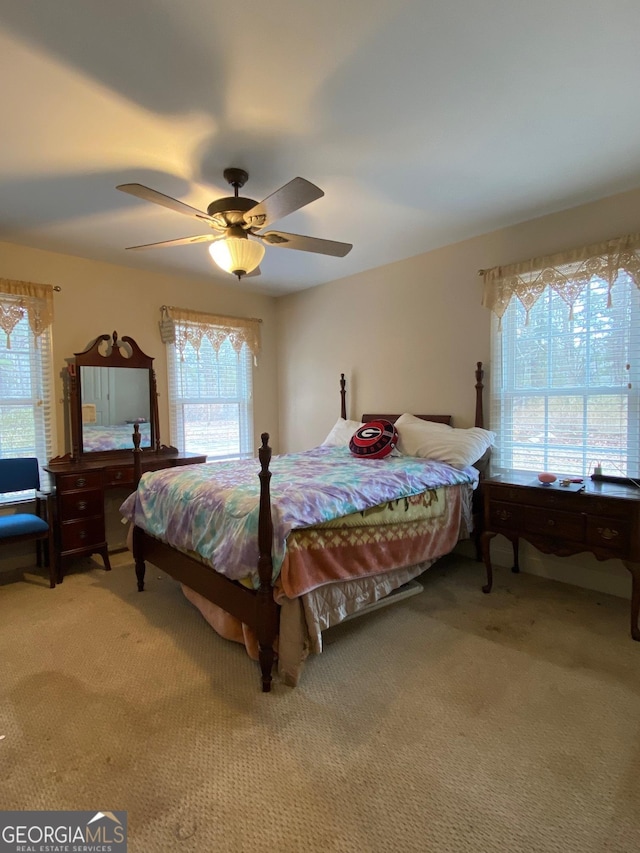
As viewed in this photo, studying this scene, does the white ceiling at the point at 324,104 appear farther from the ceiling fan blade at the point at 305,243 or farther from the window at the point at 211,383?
the window at the point at 211,383

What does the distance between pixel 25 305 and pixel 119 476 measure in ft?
5.09

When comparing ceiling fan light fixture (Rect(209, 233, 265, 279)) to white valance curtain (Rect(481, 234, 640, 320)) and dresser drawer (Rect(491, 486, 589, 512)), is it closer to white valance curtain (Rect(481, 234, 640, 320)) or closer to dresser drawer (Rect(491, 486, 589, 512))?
white valance curtain (Rect(481, 234, 640, 320))

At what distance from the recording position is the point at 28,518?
3.13m

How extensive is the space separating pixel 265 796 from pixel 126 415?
3313mm

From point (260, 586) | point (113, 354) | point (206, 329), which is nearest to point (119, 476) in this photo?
point (113, 354)

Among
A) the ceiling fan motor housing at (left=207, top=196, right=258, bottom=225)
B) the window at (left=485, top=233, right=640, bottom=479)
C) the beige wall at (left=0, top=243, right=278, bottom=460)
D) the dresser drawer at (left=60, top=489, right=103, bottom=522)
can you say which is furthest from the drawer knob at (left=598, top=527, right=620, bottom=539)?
the beige wall at (left=0, top=243, right=278, bottom=460)

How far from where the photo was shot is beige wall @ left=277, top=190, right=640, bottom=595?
3.05 metres

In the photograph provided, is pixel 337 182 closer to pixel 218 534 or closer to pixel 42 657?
pixel 218 534

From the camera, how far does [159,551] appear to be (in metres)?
2.77

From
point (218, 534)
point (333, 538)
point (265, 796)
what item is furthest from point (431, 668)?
point (218, 534)

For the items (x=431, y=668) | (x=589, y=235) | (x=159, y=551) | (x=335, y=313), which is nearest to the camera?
(x=431, y=668)

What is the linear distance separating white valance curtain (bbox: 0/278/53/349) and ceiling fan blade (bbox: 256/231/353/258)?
7.05ft

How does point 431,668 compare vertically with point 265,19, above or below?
below

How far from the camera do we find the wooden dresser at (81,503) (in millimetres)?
3248
